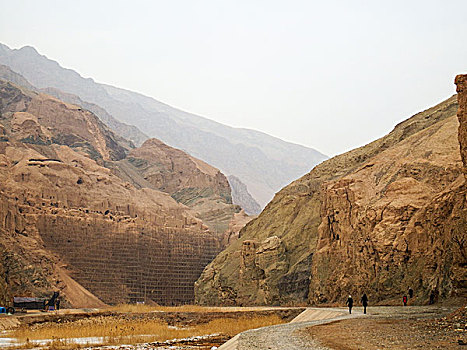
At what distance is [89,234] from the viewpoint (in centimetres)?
6912

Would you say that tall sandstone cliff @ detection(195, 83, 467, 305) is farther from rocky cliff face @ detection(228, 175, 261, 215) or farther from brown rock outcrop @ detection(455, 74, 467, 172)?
rocky cliff face @ detection(228, 175, 261, 215)

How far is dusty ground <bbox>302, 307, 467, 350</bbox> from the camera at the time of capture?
1306 centimetres

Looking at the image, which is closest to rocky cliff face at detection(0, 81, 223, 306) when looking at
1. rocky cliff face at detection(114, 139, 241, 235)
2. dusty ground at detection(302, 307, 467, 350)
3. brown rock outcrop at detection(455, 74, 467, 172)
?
rocky cliff face at detection(114, 139, 241, 235)

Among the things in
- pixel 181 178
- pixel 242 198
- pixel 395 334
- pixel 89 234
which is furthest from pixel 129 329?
pixel 242 198

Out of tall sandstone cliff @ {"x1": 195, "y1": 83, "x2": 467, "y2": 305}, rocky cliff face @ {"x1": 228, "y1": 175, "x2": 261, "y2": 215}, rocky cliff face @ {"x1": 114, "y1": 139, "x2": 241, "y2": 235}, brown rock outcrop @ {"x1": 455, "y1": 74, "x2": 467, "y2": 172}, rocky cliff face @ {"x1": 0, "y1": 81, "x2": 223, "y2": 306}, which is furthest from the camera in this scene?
rocky cliff face @ {"x1": 228, "y1": 175, "x2": 261, "y2": 215}

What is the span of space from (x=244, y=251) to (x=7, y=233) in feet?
78.0

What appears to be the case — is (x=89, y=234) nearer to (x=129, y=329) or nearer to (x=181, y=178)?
(x=181, y=178)

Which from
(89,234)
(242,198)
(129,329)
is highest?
(242,198)

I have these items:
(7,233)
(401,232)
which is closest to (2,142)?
(7,233)

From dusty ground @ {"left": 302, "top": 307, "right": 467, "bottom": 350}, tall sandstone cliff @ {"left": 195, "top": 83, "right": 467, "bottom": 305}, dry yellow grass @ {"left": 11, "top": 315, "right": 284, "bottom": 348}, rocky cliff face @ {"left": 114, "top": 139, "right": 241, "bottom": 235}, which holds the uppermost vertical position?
rocky cliff face @ {"left": 114, "top": 139, "right": 241, "bottom": 235}

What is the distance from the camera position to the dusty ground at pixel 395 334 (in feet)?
42.8

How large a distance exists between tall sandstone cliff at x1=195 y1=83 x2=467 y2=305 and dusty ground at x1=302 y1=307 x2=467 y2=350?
19.8 ft

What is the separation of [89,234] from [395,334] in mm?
57517

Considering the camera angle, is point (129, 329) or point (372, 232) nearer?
point (129, 329)
